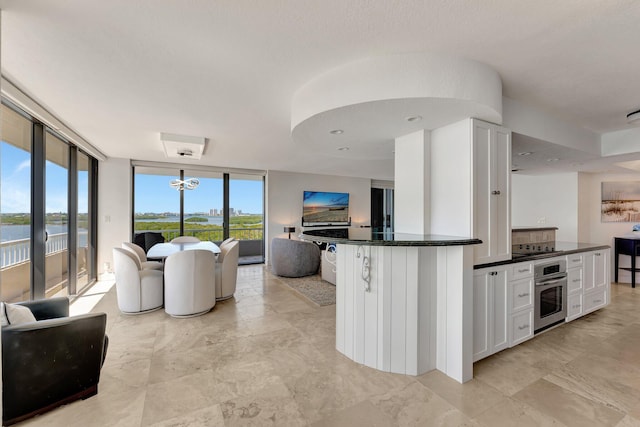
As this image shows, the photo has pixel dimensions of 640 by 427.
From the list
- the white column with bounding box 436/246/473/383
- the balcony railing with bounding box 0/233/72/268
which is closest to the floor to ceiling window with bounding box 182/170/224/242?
the balcony railing with bounding box 0/233/72/268

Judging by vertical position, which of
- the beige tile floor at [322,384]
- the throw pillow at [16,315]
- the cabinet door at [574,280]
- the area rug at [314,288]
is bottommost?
the beige tile floor at [322,384]

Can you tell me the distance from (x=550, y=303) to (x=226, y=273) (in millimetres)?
4029

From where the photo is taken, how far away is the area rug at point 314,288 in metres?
4.12

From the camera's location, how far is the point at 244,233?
24.4 ft

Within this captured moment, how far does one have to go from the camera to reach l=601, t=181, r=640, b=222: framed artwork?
16.9 feet

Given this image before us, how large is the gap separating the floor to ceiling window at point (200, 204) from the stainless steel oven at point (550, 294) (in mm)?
5744

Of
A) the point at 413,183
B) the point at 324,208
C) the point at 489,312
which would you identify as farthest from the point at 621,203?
the point at 324,208

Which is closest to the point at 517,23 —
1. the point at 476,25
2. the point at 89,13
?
the point at 476,25

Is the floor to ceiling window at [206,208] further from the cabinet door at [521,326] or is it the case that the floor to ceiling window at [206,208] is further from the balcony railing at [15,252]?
the cabinet door at [521,326]

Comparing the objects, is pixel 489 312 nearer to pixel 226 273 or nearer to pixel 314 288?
pixel 314 288

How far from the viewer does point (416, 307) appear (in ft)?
7.29

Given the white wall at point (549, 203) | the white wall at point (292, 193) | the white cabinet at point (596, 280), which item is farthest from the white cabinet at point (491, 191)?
the white wall at point (292, 193)

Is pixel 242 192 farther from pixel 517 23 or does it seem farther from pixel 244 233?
pixel 517 23

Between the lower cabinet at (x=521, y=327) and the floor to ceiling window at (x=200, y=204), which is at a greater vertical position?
the floor to ceiling window at (x=200, y=204)
